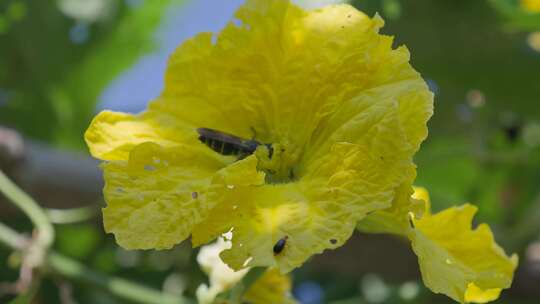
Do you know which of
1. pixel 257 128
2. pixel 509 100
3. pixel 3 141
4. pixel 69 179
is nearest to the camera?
pixel 257 128

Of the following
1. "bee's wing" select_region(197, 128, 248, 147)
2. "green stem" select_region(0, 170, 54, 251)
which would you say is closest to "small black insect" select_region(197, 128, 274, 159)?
"bee's wing" select_region(197, 128, 248, 147)

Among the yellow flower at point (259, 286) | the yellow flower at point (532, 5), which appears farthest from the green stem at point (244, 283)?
the yellow flower at point (532, 5)

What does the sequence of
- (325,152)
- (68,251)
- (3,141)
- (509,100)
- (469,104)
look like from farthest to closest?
(68,251) < (469,104) < (509,100) < (3,141) < (325,152)

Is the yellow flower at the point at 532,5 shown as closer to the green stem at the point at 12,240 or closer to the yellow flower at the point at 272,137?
the yellow flower at the point at 272,137

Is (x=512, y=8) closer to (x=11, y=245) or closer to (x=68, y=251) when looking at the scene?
(x=11, y=245)

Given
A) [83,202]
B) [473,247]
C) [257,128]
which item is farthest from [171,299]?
[83,202]

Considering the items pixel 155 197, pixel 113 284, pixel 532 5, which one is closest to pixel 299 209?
pixel 155 197
